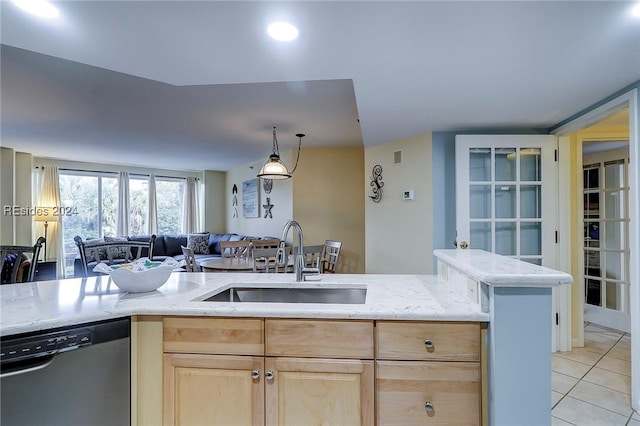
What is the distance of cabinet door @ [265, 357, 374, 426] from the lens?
1.27m

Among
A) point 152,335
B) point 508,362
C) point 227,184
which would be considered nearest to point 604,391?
point 508,362

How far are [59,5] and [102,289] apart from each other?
1227mm

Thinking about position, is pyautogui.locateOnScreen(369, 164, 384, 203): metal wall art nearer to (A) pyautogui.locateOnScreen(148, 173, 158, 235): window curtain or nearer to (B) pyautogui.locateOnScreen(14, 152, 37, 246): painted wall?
(A) pyautogui.locateOnScreen(148, 173, 158, 235): window curtain

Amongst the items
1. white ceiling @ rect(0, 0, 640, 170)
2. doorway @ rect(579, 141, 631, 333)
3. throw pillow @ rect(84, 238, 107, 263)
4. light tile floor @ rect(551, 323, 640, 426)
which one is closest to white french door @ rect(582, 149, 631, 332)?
doorway @ rect(579, 141, 631, 333)

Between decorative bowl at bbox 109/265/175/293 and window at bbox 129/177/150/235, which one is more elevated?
window at bbox 129/177/150/235

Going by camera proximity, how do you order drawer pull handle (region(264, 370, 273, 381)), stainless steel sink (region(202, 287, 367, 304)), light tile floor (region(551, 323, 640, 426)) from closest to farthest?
1. drawer pull handle (region(264, 370, 273, 381))
2. stainless steel sink (region(202, 287, 367, 304))
3. light tile floor (region(551, 323, 640, 426))

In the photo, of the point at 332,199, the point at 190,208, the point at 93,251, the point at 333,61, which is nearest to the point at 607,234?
the point at 332,199

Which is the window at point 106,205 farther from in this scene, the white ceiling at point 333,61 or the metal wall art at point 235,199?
the white ceiling at point 333,61

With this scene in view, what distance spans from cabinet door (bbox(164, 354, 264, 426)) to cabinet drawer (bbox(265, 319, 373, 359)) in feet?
0.35

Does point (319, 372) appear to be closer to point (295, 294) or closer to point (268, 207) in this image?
point (295, 294)

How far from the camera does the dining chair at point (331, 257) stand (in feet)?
13.2

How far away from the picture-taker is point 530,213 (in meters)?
3.09

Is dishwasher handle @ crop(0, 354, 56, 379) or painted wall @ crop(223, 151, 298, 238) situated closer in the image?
dishwasher handle @ crop(0, 354, 56, 379)

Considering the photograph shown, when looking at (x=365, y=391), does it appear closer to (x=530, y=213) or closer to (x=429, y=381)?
(x=429, y=381)
